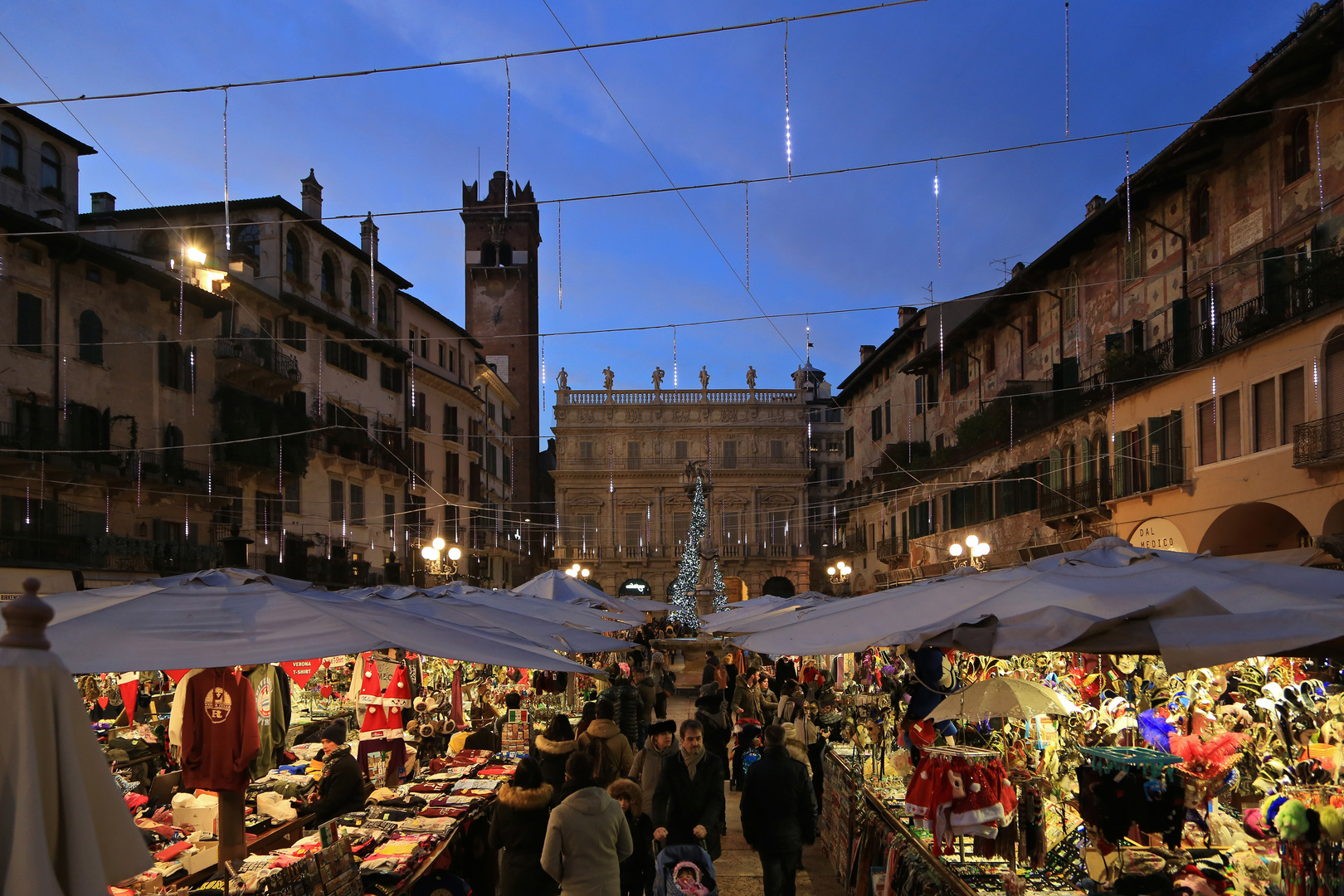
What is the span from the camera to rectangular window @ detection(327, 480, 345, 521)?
32.9 meters

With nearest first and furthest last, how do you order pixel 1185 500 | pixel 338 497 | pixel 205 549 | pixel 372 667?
1. pixel 372 667
2. pixel 1185 500
3. pixel 205 549
4. pixel 338 497

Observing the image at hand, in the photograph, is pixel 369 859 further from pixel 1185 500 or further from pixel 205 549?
pixel 205 549

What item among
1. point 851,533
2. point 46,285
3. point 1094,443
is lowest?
point 851,533

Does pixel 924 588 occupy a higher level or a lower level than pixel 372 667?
higher

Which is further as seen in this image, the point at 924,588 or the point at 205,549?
the point at 205,549

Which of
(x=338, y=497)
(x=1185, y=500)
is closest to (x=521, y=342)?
(x=338, y=497)

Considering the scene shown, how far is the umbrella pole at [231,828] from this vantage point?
6.39 metres

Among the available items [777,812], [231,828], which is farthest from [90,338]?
[777,812]

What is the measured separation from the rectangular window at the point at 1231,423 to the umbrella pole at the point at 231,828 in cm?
1691

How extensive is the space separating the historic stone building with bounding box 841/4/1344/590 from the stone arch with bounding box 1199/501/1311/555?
4 cm

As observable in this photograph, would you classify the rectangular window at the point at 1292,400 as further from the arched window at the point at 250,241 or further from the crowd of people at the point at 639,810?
the arched window at the point at 250,241

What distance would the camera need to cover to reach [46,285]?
2209 centimetres

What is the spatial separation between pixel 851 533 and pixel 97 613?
4286cm

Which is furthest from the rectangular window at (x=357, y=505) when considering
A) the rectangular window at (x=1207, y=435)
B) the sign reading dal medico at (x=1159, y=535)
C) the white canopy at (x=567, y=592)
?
the rectangular window at (x=1207, y=435)
